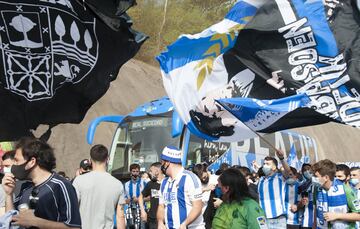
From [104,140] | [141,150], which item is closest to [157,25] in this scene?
[104,140]

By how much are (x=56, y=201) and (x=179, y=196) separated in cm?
410

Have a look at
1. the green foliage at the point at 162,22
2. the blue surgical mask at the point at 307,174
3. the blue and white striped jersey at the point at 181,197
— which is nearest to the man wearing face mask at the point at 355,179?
the blue surgical mask at the point at 307,174

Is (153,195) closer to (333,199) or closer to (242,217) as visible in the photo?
(333,199)

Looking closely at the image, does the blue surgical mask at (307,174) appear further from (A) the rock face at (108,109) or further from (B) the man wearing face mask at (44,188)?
(A) the rock face at (108,109)

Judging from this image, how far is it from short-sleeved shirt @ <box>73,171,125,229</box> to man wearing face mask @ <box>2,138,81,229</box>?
266 centimetres

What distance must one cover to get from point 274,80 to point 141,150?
947 cm

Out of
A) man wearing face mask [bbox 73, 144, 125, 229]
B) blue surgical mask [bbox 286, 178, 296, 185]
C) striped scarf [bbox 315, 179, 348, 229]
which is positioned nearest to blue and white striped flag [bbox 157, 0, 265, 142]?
striped scarf [bbox 315, 179, 348, 229]

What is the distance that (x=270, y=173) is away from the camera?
1211 centimetres

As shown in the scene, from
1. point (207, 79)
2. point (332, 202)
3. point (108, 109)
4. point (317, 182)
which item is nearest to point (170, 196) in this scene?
point (207, 79)

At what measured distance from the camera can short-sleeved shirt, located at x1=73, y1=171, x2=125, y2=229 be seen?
8383 millimetres

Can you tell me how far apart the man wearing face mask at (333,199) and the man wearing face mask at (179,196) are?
1.67 meters

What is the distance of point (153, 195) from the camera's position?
43.6 ft

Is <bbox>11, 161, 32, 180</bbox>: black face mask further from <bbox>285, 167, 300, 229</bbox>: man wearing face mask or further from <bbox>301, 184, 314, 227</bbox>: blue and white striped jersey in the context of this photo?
<bbox>301, 184, 314, 227</bbox>: blue and white striped jersey

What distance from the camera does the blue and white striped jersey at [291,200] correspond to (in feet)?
39.5
